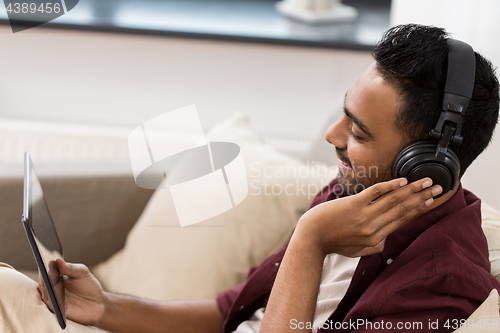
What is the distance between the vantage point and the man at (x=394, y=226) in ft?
2.58

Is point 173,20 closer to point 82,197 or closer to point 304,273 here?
point 82,197

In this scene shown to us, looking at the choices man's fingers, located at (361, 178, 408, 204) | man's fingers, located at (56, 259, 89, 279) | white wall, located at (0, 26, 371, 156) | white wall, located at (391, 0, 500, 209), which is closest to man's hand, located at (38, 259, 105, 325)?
man's fingers, located at (56, 259, 89, 279)

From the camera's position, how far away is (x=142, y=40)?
215 centimetres

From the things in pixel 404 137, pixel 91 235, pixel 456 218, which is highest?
pixel 404 137

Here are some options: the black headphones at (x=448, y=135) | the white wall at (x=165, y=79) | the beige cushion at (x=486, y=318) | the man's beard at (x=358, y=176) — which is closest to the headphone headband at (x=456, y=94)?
the black headphones at (x=448, y=135)

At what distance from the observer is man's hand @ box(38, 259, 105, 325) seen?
959mm

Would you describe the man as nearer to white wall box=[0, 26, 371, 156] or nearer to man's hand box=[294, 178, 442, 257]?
man's hand box=[294, 178, 442, 257]

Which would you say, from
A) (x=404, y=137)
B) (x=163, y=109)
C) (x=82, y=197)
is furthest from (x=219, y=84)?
(x=404, y=137)

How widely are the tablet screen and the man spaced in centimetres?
4

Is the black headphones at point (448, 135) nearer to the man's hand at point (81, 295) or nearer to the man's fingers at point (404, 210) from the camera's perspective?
the man's fingers at point (404, 210)

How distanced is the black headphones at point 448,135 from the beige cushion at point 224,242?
1.85ft

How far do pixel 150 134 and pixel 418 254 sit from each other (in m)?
1.42

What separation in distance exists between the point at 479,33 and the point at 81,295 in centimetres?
134

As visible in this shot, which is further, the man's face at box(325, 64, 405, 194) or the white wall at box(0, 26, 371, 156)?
the white wall at box(0, 26, 371, 156)
